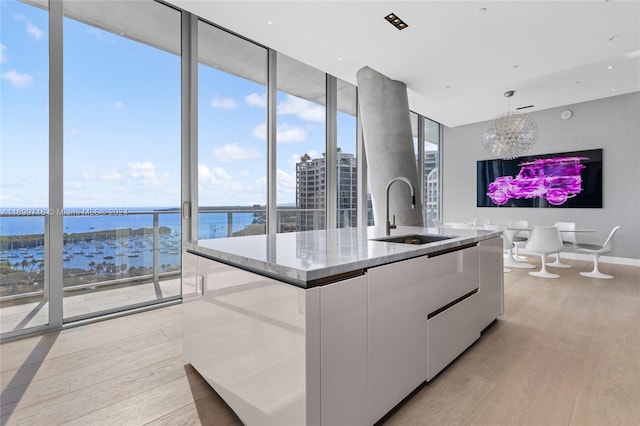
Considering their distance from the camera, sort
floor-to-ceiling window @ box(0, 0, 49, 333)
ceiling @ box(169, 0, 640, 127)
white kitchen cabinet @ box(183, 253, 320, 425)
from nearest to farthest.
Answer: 1. white kitchen cabinet @ box(183, 253, 320, 425)
2. floor-to-ceiling window @ box(0, 0, 49, 333)
3. ceiling @ box(169, 0, 640, 127)

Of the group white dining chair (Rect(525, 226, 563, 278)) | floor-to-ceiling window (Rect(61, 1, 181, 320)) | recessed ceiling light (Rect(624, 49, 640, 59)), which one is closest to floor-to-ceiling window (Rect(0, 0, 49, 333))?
floor-to-ceiling window (Rect(61, 1, 181, 320))

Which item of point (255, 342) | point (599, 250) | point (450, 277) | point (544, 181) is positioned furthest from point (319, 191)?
point (544, 181)

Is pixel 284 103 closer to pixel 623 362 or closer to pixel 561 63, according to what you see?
pixel 561 63

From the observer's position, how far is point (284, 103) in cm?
425

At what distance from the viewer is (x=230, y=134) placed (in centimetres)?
377

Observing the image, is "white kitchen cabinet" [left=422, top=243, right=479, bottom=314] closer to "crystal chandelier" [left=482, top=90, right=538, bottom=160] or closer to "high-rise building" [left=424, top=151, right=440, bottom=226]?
"crystal chandelier" [left=482, top=90, right=538, bottom=160]

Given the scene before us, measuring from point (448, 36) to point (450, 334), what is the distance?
9.45 ft

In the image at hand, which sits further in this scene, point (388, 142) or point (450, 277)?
point (388, 142)

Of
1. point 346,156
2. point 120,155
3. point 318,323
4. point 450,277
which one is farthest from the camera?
point 346,156

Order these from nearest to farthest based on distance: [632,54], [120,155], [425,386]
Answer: [425,386], [120,155], [632,54]

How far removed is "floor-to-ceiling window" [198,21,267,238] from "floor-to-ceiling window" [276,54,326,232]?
284 millimetres

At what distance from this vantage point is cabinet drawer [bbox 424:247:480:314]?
1.72 meters

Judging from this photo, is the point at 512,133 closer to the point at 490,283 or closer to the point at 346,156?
the point at 346,156

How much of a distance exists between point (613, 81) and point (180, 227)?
665 centimetres
